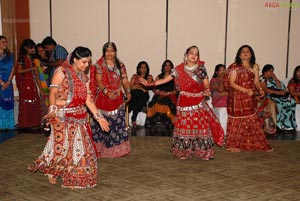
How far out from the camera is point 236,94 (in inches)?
219

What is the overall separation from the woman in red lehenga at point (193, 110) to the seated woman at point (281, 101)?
8.44ft

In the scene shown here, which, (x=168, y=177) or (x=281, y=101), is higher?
(x=281, y=101)

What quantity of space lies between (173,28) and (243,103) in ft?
10.6

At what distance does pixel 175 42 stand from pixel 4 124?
11.7 feet

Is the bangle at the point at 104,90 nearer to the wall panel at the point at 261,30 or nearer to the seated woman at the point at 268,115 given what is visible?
the seated woman at the point at 268,115

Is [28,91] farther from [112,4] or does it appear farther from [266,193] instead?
[266,193]

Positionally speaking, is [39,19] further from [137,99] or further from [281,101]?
[281,101]

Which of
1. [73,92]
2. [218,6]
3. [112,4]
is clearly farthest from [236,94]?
[112,4]

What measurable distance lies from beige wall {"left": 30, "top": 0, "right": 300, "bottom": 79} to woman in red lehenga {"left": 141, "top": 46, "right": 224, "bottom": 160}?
3349mm

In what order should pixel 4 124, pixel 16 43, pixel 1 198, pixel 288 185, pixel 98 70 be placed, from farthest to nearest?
pixel 16 43 < pixel 4 124 < pixel 98 70 < pixel 288 185 < pixel 1 198

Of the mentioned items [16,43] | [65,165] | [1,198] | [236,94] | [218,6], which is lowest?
[1,198]

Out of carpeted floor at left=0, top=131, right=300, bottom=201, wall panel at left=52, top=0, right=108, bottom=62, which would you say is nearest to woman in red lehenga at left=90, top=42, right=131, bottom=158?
carpeted floor at left=0, top=131, right=300, bottom=201

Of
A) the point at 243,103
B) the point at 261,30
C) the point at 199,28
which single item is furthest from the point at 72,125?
the point at 261,30

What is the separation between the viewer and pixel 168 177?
4375mm
